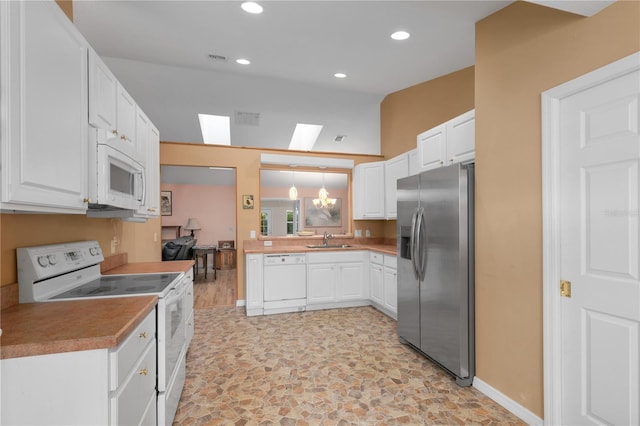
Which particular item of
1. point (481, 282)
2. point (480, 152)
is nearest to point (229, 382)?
point (481, 282)

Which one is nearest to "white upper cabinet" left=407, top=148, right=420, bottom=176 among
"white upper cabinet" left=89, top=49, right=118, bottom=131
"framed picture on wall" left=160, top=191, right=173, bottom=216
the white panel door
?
the white panel door

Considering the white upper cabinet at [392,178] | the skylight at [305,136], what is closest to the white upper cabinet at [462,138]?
the white upper cabinet at [392,178]

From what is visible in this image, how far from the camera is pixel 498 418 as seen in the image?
203 cm

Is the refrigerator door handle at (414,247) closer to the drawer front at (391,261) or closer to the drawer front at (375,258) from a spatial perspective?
the drawer front at (391,261)

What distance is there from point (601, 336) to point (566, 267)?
0.38 m

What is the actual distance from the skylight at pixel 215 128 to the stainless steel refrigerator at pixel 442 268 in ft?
14.2

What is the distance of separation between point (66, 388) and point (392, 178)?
4070mm

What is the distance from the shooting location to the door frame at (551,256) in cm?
183

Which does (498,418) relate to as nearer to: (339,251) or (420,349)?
(420,349)

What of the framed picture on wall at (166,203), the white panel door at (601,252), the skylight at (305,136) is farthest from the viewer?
the framed picture on wall at (166,203)

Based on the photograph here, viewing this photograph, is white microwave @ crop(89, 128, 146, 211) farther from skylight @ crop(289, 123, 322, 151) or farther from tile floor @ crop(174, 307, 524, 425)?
skylight @ crop(289, 123, 322, 151)

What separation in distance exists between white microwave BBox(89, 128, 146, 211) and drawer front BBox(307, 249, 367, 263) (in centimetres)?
248

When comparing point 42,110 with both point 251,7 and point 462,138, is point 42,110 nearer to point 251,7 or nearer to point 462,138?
point 251,7

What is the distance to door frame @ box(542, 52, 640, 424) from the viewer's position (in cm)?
183
